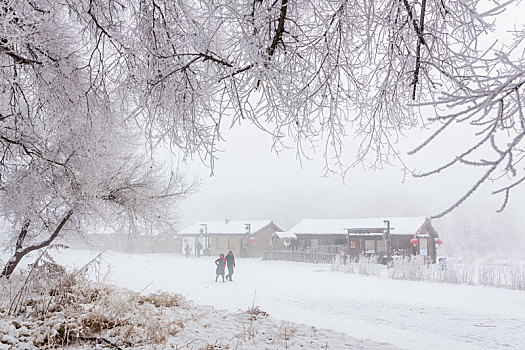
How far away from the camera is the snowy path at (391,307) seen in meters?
8.09

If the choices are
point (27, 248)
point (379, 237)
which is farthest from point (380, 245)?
point (27, 248)

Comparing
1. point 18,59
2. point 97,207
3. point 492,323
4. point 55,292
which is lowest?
point 492,323

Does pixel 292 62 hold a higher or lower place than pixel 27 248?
higher

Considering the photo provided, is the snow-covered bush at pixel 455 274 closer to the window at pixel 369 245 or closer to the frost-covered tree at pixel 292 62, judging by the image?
the window at pixel 369 245

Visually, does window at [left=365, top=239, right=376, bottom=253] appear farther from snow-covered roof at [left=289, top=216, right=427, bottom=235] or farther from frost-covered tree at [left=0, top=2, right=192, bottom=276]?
frost-covered tree at [left=0, top=2, right=192, bottom=276]

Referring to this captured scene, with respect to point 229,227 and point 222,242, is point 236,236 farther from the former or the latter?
point 229,227

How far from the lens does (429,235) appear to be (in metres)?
30.7

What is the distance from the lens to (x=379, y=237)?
30.6 m

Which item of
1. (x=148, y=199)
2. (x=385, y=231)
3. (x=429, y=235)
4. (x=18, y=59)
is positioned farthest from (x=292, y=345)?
(x=429, y=235)

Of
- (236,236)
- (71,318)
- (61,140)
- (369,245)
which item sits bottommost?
(369,245)

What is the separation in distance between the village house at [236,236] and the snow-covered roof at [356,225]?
5.01 metres

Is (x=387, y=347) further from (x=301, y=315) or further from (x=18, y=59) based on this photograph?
(x=18, y=59)

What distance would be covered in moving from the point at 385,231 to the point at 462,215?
123 feet

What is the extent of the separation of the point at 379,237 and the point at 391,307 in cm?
1984
